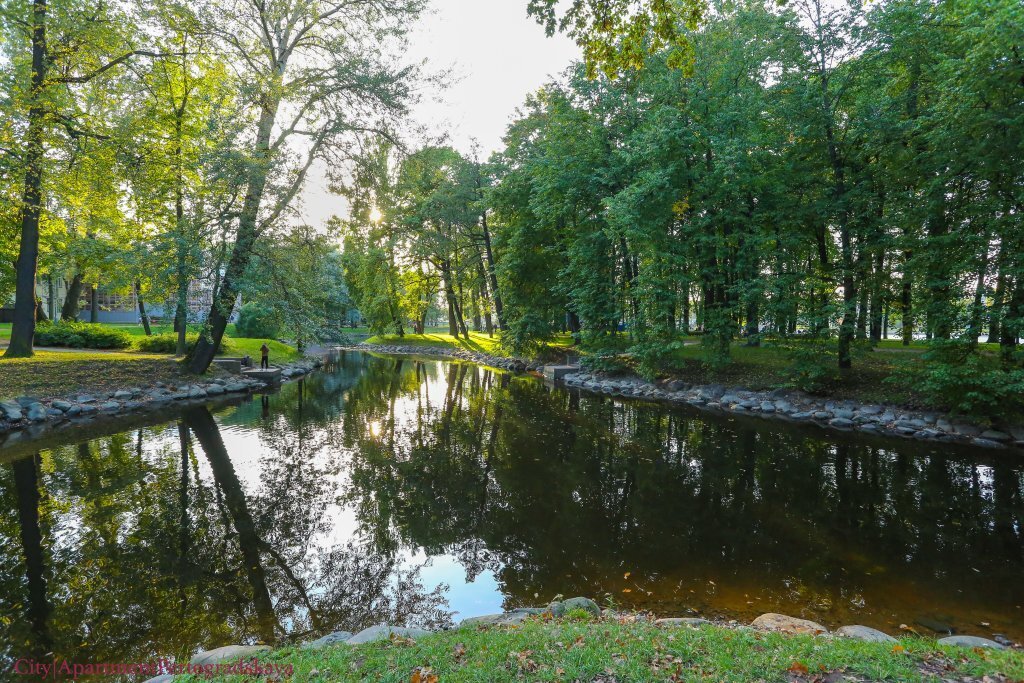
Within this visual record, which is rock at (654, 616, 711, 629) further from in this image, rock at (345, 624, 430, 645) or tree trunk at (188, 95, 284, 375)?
tree trunk at (188, 95, 284, 375)

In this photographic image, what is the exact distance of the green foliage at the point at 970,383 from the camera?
38.7 feet

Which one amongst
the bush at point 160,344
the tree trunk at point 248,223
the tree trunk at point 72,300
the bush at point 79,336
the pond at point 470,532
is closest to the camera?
the pond at point 470,532

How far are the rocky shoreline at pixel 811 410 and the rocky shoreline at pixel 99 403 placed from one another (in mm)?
15116

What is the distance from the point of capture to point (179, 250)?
15336 mm

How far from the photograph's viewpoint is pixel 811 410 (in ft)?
51.2

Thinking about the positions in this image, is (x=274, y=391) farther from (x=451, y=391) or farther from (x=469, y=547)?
(x=469, y=547)

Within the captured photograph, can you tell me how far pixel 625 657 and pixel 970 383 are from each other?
13800 mm

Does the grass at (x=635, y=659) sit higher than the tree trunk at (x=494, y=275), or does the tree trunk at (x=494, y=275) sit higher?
the tree trunk at (x=494, y=275)

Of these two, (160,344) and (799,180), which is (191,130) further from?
(799,180)

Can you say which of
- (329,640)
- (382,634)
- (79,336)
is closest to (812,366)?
(382,634)

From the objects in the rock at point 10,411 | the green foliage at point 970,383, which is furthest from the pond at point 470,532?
the rock at point 10,411

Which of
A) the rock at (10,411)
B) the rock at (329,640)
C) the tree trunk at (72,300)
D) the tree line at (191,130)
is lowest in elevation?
the rock at (329,640)

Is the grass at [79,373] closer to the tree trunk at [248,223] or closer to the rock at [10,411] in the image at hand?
the rock at [10,411]

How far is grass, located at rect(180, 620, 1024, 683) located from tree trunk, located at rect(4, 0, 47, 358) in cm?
1753
